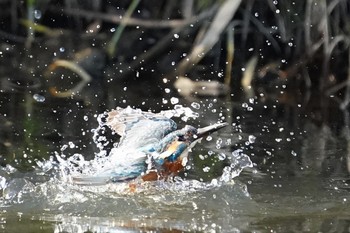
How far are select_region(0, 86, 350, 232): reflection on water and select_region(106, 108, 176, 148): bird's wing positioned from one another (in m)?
0.22

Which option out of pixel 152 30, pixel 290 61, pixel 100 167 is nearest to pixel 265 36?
pixel 290 61

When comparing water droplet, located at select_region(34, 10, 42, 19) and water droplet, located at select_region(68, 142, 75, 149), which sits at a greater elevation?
water droplet, located at select_region(34, 10, 42, 19)

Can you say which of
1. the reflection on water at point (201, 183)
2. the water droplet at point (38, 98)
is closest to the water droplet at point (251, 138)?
the reflection on water at point (201, 183)

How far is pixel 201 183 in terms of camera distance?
475 centimetres

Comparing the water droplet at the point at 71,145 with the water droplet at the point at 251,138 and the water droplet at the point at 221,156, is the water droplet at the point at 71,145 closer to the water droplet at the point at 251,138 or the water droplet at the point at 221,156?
the water droplet at the point at 221,156

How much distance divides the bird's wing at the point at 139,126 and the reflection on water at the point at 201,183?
0.22 meters

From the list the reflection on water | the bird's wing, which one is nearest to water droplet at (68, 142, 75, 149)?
the reflection on water

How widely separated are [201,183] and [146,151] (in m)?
0.31

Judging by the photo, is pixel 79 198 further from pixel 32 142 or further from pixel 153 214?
pixel 32 142

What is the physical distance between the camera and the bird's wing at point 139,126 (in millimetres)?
4691

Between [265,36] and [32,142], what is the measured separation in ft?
8.40

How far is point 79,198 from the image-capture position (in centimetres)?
437

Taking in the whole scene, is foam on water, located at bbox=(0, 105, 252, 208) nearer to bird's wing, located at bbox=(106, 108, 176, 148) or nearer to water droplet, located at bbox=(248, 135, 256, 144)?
bird's wing, located at bbox=(106, 108, 176, 148)

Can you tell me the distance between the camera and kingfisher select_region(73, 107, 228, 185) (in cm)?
446
